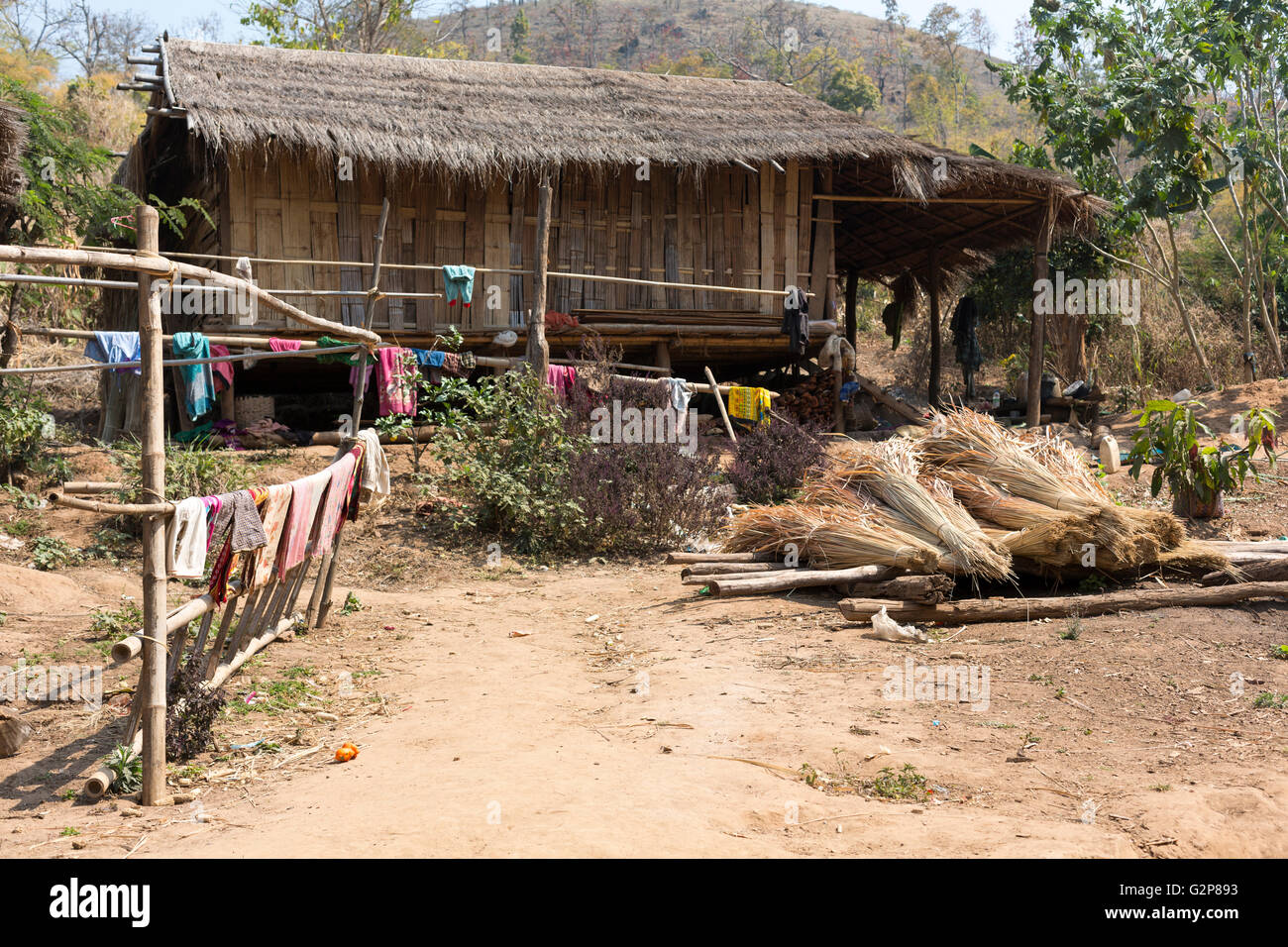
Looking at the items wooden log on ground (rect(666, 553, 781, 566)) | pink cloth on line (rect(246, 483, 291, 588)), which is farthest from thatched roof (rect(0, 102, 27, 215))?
wooden log on ground (rect(666, 553, 781, 566))

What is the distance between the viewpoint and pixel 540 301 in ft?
35.0

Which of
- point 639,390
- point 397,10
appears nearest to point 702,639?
point 639,390

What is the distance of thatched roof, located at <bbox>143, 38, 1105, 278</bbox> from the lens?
11273 mm

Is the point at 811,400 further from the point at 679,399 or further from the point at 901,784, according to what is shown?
the point at 901,784

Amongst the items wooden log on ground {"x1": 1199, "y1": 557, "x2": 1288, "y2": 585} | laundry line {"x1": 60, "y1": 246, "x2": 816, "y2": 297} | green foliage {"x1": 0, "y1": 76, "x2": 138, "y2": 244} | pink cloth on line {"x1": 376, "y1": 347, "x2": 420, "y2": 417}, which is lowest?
wooden log on ground {"x1": 1199, "y1": 557, "x2": 1288, "y2": 585}

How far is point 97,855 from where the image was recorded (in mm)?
3400

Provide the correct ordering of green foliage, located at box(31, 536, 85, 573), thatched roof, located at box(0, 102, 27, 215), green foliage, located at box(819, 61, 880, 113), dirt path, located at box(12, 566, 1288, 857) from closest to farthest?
dirt path, located at box(12, 566, 1288, 857) < green foliage, located at box(31, 536, 85, 573) < thatched roof, located at box(0, 102, 27, 215) < green foliage, located at box(819, 61, 880, 113)

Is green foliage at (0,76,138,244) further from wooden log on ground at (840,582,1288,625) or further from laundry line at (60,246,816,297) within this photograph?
wooden log on ground at (840,582,1288,625)

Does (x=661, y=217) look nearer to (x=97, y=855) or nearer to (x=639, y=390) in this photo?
(x=639, y=390)

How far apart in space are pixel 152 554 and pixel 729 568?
4.34 metres

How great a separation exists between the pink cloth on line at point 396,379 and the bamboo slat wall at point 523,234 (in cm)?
154

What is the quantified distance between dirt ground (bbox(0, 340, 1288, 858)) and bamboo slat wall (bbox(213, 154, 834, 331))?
5.38m

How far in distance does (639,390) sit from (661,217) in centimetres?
380

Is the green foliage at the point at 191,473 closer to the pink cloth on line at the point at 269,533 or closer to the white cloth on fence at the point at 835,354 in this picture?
the pink cloth on line at the point at 269,533
